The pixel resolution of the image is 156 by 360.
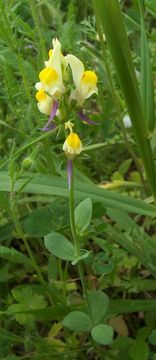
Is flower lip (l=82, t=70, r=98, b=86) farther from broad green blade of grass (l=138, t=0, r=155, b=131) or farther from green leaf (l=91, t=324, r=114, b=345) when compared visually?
green leaf (l=91, t=324, r=114, b=345)

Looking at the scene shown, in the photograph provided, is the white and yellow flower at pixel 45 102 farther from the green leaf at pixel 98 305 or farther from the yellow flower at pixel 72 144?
the green leaf at pixel 98 305

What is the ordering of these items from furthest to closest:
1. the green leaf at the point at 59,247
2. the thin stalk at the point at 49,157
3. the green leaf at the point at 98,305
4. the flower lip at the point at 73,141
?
the thin stalk at the point at 49,157 → the green leaf at the point at 98,305 → the green leaf at the point at 59,247 → the flower lip at the point at 73,141

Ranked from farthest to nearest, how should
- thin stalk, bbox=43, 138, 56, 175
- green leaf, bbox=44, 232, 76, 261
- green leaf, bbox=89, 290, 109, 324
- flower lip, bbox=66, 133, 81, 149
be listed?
thin stalk, bbox=43, 138, 56, 175 → green leaf, bbox=89, 290, 109, 324 → green leaf, bbox=44, 232, 76, 261 → flower lip, bbox=66, 133, 81, 149

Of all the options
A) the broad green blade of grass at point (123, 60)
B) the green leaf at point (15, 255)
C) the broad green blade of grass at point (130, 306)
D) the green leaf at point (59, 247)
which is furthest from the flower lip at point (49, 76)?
the broad green blade of grass at point (130, 306)

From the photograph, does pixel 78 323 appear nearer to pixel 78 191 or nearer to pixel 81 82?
pixel 78 191

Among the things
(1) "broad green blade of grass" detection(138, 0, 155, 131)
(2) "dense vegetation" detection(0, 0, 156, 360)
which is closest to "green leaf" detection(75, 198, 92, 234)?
(2) "dense vegetation" detection(0, 0, 156, 360)
